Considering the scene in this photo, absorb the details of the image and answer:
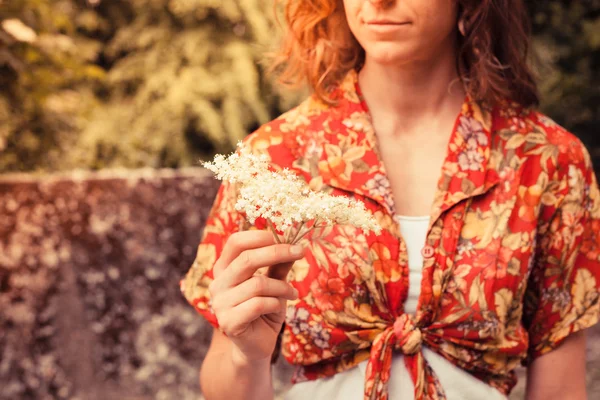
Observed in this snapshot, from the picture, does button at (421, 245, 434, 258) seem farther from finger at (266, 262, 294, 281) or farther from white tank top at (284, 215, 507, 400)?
finger at (266, 262, 294, 281)

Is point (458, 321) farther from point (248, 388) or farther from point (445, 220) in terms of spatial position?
point (248, 388)

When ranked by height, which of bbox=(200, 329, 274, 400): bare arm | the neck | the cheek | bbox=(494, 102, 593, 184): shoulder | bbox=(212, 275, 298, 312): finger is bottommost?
bbox=(200, 329, 274, 400): bare arm

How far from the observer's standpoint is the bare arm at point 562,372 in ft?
5.96

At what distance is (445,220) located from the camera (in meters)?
1.67

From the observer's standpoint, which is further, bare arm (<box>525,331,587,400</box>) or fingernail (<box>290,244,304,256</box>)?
bare arm (<box>525,331,587,400</box>)

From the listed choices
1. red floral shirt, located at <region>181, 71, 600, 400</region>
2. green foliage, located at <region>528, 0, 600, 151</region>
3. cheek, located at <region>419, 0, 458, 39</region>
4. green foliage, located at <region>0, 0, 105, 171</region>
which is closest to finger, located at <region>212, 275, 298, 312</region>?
red floral shirt, located at <region>181, 71, 600, 400</region>

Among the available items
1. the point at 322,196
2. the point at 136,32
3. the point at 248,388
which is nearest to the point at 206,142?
the point at 136,32

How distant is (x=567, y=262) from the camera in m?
1.78

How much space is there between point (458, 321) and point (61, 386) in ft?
7.28

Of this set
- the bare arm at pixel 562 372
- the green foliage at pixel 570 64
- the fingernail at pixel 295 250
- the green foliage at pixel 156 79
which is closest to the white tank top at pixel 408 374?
the bare arm at pixel 562 372

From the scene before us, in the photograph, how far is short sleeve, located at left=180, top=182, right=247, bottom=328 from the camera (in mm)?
1698

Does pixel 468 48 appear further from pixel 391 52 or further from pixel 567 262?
pixel 567 262

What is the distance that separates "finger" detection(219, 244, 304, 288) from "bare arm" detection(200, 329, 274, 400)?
25 centimetres

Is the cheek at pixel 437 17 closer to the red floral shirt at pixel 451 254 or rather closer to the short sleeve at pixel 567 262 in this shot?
the red floral shirt at pixel 451 254
